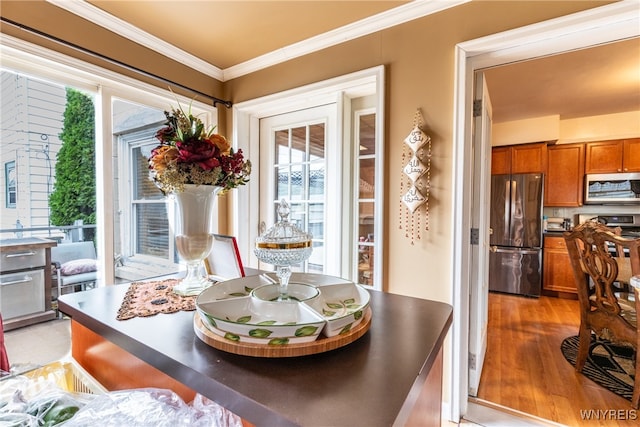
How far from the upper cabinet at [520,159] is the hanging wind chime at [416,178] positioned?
308 cm

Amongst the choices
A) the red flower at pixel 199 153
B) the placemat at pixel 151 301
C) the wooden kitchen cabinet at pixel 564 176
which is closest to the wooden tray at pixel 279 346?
the placemat at pixel 151 301

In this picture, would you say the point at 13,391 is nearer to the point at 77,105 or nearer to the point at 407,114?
the point at 77,105

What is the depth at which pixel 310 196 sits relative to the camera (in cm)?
250

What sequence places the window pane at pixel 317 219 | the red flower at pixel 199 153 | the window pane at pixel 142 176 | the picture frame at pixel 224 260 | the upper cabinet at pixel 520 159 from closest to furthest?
the red flower at pixel 199 153 < the picture frame at pixel 224 260 < the window pane at pixel 142 176 < the window pane at pixel 317 219 < the upper cabinet at pixel 520 159

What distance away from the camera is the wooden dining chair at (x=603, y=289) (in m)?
1.79

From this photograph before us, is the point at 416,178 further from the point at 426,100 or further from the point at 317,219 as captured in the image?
the point at 317,219

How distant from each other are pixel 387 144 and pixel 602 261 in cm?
159

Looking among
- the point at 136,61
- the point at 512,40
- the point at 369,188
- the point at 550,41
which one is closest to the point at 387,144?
the point at 369,188

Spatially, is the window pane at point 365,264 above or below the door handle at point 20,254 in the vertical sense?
below

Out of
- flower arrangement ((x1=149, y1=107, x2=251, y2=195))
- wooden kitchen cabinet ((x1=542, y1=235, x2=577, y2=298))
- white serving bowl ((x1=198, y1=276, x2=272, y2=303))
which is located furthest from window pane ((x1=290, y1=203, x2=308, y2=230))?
wooden kitchen cabinet ((x1=542, y1=235, x2=577, y2=298))

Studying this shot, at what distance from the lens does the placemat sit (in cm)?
90

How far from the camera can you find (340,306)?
795mm

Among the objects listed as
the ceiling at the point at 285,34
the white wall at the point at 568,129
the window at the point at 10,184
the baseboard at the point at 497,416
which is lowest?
the baseboard at the point at 497,416

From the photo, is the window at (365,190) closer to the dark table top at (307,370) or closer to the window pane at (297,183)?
the window pane at (297,183)
